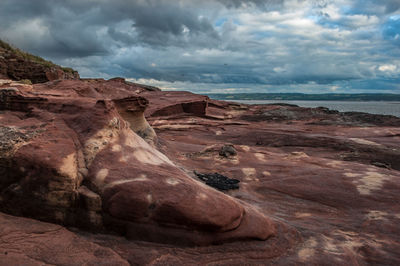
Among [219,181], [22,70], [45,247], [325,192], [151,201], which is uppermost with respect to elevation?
[22,70]

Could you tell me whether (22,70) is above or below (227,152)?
above

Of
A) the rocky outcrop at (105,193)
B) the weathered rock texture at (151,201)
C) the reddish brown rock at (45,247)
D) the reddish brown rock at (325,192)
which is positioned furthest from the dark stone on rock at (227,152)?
the reddish brown rock at (45,247)

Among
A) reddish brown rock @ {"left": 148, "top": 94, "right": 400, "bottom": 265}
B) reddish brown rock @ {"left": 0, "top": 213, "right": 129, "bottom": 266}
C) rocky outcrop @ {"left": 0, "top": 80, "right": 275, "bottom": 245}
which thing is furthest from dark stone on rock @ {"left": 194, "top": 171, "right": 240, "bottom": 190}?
reddish brown rock @ {"left": 0, "top": 213, "right": 129, "bottom": 266}

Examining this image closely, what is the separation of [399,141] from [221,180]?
14689mm

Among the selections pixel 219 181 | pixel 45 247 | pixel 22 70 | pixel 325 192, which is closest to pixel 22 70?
pixel 22 70

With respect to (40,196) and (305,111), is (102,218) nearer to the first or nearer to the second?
(40,196)

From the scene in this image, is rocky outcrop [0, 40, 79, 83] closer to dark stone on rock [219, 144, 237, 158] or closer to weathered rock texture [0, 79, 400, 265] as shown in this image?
weathered rock texture [0, 79, 400, 265]

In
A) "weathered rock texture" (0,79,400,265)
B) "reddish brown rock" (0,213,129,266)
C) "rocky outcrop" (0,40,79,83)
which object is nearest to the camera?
"reddish brown rock" (0,213,129,266)

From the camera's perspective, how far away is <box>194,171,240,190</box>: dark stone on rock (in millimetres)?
7947

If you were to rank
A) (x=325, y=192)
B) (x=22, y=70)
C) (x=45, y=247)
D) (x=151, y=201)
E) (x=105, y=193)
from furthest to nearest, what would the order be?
(x=22, y=70) < (x=325, y=192) < (x=105, y=193) < (x=151, y=201) < (x=45, y=247)

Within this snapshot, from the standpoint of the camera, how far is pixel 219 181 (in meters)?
8.31

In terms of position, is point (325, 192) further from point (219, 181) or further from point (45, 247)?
point (45, 247)

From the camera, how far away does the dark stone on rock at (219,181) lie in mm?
7947

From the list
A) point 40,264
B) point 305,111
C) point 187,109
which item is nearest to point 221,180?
point 40,264
